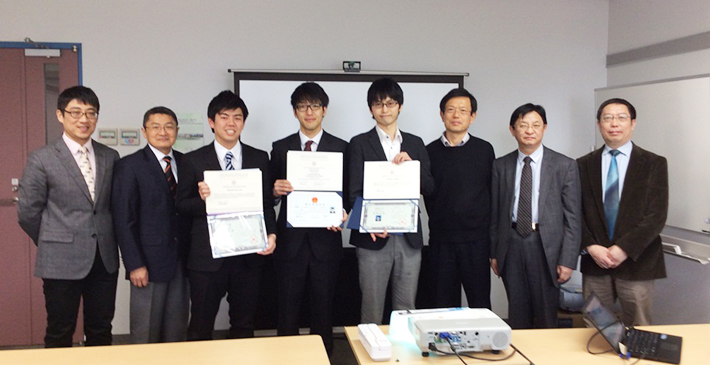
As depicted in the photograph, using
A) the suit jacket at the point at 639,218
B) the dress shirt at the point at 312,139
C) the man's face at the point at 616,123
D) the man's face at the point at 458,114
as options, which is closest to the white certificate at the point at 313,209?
the dress shirt at the point at 312,139

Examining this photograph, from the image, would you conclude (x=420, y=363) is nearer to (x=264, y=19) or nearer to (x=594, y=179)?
(x=594, y=179)

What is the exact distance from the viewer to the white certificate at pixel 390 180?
8.61ft

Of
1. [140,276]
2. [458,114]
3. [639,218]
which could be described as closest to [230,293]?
[140,276]

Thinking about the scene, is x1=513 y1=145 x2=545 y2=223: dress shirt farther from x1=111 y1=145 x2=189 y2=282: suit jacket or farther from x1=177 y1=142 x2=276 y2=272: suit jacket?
x1=111 y1=145 x2=189 y2=282: suit jacket

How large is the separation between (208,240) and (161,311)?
0.50 m

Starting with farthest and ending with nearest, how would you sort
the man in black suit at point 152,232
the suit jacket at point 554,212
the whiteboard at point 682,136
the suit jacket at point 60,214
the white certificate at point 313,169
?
the whiteboard at point 682,136 < the suit jacket at point 554,212 < the white certificate at point 313,169 < the man in black suit at point 152,232 < the suit jacket at point 60,214

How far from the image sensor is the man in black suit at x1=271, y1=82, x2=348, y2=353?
273 cm

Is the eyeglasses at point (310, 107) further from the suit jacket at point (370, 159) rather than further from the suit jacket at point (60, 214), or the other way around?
the suit jacket at point (60, 214)

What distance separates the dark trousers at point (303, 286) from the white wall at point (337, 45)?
4.88ft

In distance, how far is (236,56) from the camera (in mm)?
3764

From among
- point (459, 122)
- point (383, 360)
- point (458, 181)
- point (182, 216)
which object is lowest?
point (383, 360)

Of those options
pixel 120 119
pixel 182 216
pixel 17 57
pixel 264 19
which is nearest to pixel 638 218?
pixel 182 216

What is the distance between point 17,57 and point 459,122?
10.9 ft

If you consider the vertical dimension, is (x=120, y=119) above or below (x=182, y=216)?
above
